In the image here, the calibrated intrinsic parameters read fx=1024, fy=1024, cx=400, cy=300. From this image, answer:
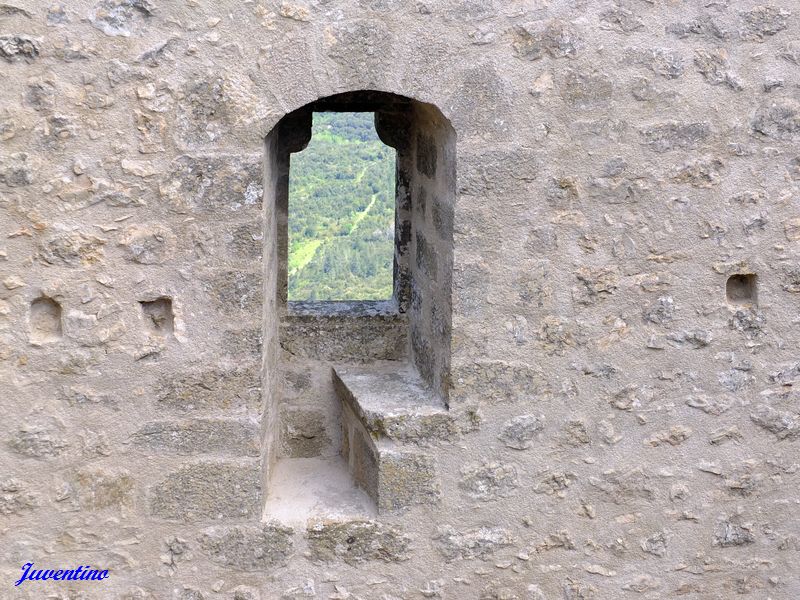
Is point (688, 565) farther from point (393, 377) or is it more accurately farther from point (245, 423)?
point (245, 423)

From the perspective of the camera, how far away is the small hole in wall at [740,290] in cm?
416

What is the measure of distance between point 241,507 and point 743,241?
88.8 inches

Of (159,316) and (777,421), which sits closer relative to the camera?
(159,316)

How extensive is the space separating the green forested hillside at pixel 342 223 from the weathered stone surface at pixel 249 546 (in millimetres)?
1701

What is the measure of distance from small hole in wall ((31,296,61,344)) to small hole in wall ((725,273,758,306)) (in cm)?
263

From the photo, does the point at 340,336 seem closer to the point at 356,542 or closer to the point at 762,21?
the point at 356,542

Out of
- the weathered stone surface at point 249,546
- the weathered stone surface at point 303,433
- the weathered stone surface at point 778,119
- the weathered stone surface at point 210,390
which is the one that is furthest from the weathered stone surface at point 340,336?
the weathered stone surface at point 778,119

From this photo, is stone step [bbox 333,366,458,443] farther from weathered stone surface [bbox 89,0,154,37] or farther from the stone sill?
weathered stone surface [bbox 89,0,154,37]

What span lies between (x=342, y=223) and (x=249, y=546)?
2.59m

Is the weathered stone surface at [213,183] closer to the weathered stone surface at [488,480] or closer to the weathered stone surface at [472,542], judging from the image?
the weathered stone surface at [488,480]

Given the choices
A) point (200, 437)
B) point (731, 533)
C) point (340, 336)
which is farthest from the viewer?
point (340, 336)

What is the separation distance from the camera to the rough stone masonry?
3705mm

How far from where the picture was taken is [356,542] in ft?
13.4

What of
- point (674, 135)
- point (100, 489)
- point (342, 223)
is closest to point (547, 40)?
point (674, 135)
